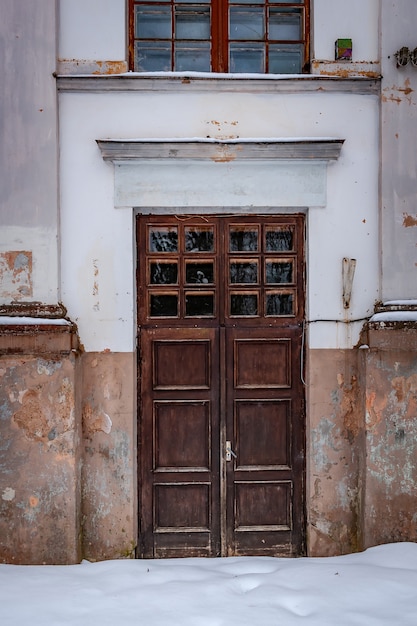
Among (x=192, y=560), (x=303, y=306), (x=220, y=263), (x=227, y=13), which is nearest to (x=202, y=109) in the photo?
(x=227, y=13)

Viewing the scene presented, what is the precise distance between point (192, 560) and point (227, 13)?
15.0 feet

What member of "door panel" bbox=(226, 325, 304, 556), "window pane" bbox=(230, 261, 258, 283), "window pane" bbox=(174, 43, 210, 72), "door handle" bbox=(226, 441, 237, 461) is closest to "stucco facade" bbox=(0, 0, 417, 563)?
"door panel" bbox=(226, 325, 304, 556)

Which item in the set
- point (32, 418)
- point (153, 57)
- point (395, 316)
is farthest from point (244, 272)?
point (32, 418)

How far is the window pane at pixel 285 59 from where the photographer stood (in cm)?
523

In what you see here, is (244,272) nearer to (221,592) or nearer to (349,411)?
(349,411)

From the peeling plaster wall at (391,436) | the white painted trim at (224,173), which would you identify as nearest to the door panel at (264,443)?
the peeling plaster wall at (391,436)

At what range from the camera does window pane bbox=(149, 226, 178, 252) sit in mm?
5160

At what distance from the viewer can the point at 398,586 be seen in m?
4.25

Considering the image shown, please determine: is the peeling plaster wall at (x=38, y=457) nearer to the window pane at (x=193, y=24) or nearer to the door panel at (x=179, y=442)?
the door panel at (x=179, y=442)

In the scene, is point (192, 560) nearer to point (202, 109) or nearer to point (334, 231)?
point (334, 231)

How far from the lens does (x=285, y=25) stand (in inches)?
206

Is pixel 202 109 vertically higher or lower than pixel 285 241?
higher

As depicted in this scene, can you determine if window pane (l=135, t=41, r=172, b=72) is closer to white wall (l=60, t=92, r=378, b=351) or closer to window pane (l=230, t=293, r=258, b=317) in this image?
white wall (l=60, t=92, r=378, b=351)

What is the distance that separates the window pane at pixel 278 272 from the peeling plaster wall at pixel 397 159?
79cm
